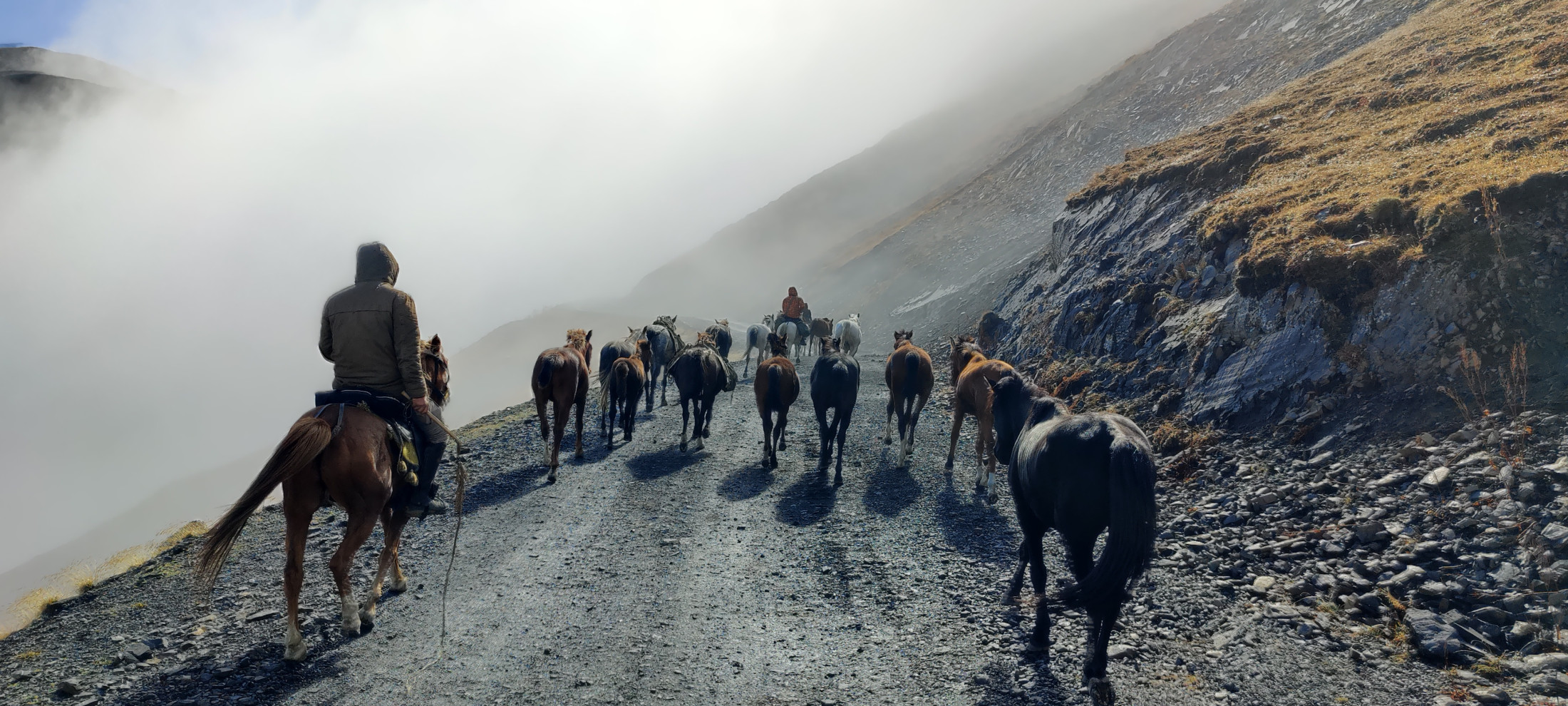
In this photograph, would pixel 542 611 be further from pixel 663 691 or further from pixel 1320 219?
pixel 1320 219

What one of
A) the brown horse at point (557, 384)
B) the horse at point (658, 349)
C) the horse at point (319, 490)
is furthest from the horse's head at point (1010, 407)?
the horse at point (658, 349)

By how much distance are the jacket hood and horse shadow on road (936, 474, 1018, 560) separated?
727cm

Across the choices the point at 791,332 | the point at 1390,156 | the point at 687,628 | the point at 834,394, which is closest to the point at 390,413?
the point at 687,628

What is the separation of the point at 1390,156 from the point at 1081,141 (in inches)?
1841

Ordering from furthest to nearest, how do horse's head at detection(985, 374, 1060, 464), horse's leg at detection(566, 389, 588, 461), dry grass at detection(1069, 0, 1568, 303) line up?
1. horse's leg at detection(566, 389, 588, 461)
2. dry grass at detection(1069, 0, 1568, 303)
3. horse's head at detection(985, 374, 1060, 464)

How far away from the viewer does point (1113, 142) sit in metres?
52.8

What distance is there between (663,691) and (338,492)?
10.8 ft

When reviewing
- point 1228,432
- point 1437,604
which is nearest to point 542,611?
point 1437,604

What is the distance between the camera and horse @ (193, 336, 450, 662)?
18.1ft

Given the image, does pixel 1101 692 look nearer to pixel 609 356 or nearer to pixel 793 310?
pixel 609 356

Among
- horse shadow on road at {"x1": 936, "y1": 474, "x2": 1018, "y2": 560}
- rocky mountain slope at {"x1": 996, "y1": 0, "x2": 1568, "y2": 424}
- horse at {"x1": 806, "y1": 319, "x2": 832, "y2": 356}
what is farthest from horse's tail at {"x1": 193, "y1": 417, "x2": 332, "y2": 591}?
horse at {"x1": 806, "y1": 319, "x2": 832, "y2": 356}

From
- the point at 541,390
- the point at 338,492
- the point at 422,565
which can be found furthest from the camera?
the point at 541,390

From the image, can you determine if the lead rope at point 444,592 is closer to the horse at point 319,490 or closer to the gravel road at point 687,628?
the gravel road at point 687,628

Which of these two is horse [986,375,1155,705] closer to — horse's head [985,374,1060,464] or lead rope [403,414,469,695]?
horse's head [985,374,1060,464]
